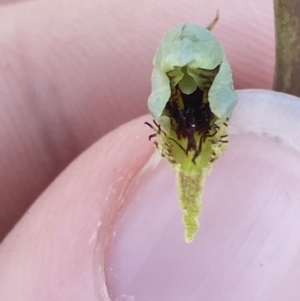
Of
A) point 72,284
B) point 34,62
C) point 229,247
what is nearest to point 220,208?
point 229,247

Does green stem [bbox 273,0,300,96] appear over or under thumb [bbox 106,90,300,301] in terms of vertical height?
over

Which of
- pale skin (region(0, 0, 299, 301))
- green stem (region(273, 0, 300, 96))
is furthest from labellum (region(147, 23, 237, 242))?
pale skin (region(0, 0, 299, 301))

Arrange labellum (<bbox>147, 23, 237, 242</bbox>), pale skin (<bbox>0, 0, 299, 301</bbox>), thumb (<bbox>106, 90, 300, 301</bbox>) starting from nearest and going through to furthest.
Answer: labellum (<bbox>147, 23, 237, 242</bbox>)
thumb (<bbox>106, 90, 300, 301</bbox>)
pale skin (<bbox>0, 0, 299, 301</bbox>)

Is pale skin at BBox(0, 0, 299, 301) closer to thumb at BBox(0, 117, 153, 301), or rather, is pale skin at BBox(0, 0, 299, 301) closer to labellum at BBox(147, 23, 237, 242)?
thumb at BBox(0, 117, 153, 301)

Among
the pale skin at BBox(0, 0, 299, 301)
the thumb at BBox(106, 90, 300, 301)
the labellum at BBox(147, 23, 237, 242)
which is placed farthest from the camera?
the pale skin at BBox(0, 0, 299, 301)

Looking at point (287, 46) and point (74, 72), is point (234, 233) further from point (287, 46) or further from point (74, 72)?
point (74, 72)

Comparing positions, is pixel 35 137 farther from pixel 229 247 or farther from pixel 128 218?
pixel 229 247

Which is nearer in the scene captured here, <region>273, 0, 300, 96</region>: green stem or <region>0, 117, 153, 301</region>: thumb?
<region>273, 0, 300, 96</region>: green stem

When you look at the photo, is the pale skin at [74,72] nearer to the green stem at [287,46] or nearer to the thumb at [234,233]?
the thumb at [234,233]
